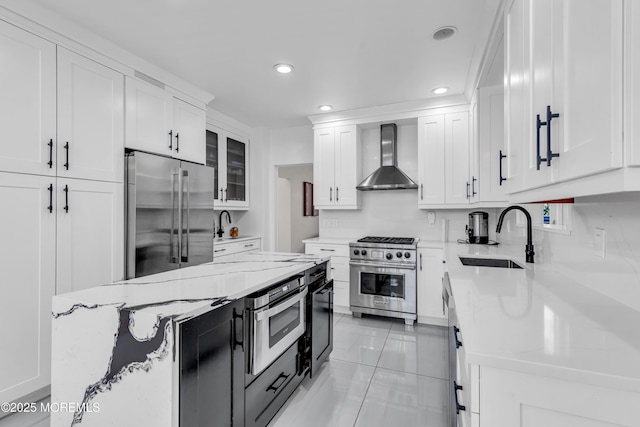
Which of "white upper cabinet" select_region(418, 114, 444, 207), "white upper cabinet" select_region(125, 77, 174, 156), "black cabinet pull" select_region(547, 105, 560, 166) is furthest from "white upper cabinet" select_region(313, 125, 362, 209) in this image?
"black cabinet pull" select_region(547, 105, 560, 166)

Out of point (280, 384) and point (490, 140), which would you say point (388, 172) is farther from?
point (280, 384)

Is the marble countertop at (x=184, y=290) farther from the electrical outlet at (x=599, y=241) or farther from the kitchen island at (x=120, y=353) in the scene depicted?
the electrical outlet at (x=599, y=241)

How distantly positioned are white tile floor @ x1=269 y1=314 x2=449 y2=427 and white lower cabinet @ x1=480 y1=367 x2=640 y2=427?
4.57 ft

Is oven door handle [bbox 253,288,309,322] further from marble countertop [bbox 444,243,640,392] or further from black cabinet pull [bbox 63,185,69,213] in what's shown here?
black cabinet pull [bbox 63,185,69,213]

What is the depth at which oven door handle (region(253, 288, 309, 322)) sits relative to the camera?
159 cm

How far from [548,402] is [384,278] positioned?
2974 millimetres

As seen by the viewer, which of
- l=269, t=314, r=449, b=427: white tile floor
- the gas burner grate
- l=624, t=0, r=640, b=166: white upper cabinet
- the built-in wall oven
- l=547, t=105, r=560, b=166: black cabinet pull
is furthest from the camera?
the gas burner grate

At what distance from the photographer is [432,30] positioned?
2238mm

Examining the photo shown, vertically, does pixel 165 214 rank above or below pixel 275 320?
above

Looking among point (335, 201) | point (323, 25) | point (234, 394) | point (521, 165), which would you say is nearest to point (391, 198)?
point (335, 201)

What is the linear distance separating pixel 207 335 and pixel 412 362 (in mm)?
2022

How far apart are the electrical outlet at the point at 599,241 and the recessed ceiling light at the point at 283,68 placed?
2527mm

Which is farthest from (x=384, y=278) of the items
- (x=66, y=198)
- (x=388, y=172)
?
(x=66, y=198)

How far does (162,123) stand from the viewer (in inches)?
114
